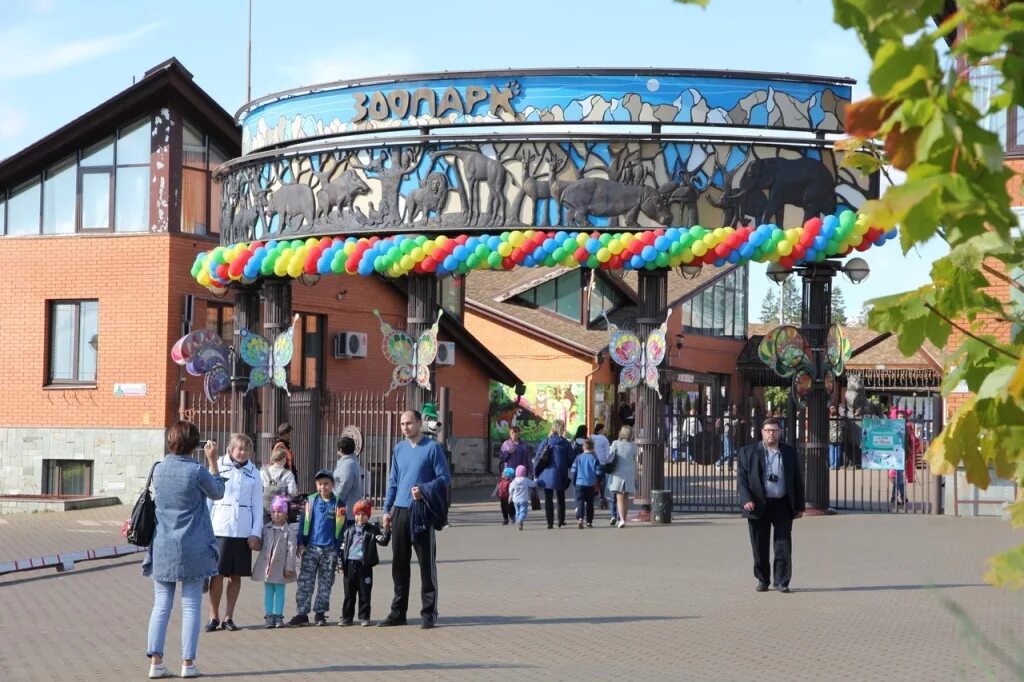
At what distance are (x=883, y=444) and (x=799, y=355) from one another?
2298 millimetres

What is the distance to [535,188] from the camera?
77.0ft

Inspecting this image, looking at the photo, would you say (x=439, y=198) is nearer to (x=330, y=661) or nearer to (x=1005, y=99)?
(x=330, y=661)

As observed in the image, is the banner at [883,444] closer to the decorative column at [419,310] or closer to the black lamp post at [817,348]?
the black lamp post at [817,348]

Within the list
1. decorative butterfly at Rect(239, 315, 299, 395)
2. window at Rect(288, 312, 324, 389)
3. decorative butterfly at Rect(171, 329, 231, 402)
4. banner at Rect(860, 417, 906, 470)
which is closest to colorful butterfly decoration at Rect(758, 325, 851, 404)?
banner at Rect(860, 417, 906, 470)

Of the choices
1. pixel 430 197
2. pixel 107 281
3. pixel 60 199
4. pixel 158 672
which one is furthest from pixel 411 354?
pixel 158 672

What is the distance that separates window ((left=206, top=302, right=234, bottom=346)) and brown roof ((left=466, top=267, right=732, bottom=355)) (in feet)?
53.1

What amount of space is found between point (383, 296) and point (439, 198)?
1120 cm

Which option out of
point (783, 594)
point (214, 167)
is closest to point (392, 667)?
point (783, 594)

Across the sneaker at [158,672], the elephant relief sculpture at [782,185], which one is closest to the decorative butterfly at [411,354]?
the elephant relief sculpture at [782,185]

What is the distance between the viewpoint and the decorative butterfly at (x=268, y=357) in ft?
84.2

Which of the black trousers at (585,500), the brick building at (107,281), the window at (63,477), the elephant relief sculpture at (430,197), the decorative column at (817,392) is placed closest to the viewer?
the elephant relief sculpture at (430,197)

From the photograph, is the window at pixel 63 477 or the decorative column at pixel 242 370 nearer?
the decorative column at pixel 242 370

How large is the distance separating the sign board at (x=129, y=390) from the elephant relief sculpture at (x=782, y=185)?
1163 centimetres

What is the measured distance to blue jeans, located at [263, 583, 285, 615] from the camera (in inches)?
510
